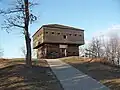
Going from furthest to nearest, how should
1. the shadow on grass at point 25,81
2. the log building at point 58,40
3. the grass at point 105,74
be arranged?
the log building at point 58,40 → the grass at point 105,74 → the shadow on grass at point 25,81

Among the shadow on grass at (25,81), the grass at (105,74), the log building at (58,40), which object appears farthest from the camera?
the log building at (58,40)

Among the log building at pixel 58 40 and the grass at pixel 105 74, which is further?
the log building at pixel 58 40

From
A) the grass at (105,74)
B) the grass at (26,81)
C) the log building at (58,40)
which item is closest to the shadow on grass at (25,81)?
the grass at (26,81)

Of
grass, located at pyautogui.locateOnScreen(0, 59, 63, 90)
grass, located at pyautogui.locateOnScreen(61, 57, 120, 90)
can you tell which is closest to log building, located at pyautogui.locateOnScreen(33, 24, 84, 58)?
grass, located at pyautogui.locateOnScreen(61, 57, 120, 90)

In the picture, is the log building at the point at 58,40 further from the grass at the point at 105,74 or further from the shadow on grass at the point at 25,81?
the shadow on grass at the point at 25,81

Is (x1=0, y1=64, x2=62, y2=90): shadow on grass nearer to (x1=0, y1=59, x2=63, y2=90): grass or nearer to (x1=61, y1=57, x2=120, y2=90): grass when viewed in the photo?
(x1=0, y1=59, x2=63, y2=90): grass

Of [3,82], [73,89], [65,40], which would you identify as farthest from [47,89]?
[65,40]

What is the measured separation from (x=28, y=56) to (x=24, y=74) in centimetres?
A: 342

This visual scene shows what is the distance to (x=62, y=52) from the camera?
152 ft

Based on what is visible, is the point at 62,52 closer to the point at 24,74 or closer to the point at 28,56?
the point at 28,56

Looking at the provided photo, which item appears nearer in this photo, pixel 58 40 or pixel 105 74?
pixel 105 74

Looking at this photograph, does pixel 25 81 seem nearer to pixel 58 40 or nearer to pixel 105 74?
pixel 105 74

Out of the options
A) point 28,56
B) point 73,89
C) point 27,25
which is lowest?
point 73,89

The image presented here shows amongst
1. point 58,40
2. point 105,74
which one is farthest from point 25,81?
point 58,40
